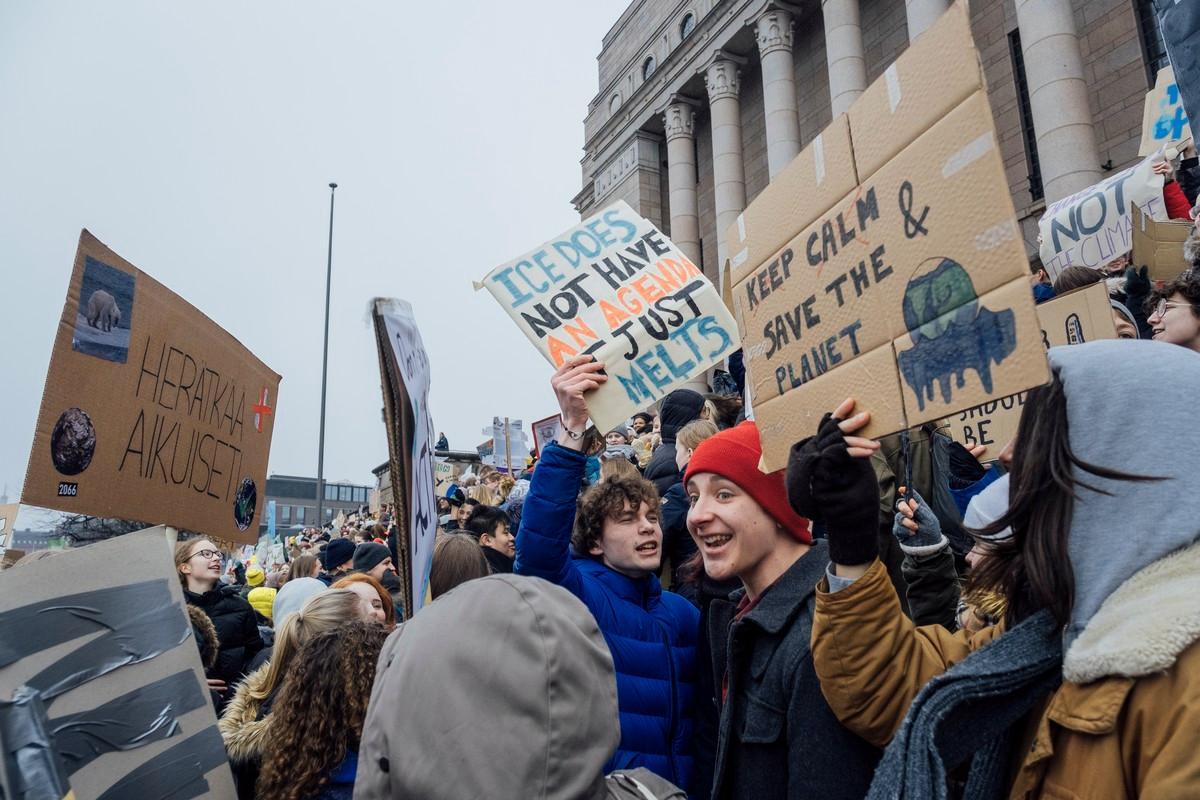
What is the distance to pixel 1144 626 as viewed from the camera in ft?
3.97

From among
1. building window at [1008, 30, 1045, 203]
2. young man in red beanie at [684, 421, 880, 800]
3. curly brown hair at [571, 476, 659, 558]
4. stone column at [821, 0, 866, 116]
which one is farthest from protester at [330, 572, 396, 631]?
stone column at [821, 0, 866, 116]

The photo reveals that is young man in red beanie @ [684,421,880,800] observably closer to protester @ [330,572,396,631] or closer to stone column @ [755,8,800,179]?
protester @ [330,572,396,631]

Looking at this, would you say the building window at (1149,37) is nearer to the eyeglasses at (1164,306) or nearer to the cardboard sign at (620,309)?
the eyeglasses at (1164,306)

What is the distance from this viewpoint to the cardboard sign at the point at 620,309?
2.89m

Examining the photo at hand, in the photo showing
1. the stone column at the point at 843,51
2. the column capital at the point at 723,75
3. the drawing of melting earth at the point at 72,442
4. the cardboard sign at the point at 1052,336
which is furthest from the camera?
the column capital at the point at 723,75

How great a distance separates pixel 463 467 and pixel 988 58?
17.5 m

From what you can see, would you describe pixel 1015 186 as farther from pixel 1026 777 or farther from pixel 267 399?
pixel 1026 777

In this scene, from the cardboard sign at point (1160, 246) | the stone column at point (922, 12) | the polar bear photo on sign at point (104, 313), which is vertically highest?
the stone column at point (922, 12)

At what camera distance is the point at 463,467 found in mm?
24734

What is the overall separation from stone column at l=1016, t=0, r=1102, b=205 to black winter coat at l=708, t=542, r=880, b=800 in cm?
1286

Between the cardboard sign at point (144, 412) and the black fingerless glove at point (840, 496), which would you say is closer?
the black fingerless glove at point (840, 496)

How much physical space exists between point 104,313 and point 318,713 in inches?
70.1

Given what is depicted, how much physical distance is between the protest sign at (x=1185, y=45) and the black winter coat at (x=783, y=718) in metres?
1.77

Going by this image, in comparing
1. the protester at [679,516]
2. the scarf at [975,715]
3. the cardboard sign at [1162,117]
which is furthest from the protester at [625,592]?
the cardboard sign at [1162,117]
